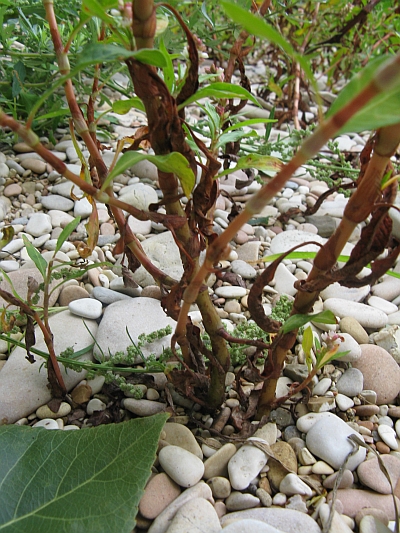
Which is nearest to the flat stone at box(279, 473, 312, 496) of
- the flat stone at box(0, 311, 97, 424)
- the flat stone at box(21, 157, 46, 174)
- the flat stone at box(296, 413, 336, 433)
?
the flat stone at box(296, 413, 336, 433)

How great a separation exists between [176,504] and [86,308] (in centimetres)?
57

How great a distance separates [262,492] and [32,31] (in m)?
1.40

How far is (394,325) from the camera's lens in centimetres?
128

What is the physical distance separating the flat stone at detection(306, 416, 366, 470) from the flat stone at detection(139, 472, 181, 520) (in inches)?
→ 10.6

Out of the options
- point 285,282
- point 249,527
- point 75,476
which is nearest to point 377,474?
point 249,527

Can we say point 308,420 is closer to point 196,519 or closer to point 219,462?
point 219,462

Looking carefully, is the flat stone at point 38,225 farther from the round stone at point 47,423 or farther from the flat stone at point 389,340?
the flat stone at point 389,340

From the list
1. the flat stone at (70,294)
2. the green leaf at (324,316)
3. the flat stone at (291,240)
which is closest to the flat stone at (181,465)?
the green leaf at (324,316)

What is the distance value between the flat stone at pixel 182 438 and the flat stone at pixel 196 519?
0.36 feet

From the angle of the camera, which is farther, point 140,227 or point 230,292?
point 140,227

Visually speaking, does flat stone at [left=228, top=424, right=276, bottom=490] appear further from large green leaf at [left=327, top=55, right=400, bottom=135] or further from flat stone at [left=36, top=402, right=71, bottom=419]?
large green leaf at [left=327, top=55, right=400, bottom=135]

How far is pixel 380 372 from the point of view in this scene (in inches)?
43.7

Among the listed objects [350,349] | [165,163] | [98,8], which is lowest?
[350,349]

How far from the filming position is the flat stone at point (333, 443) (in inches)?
35.6
